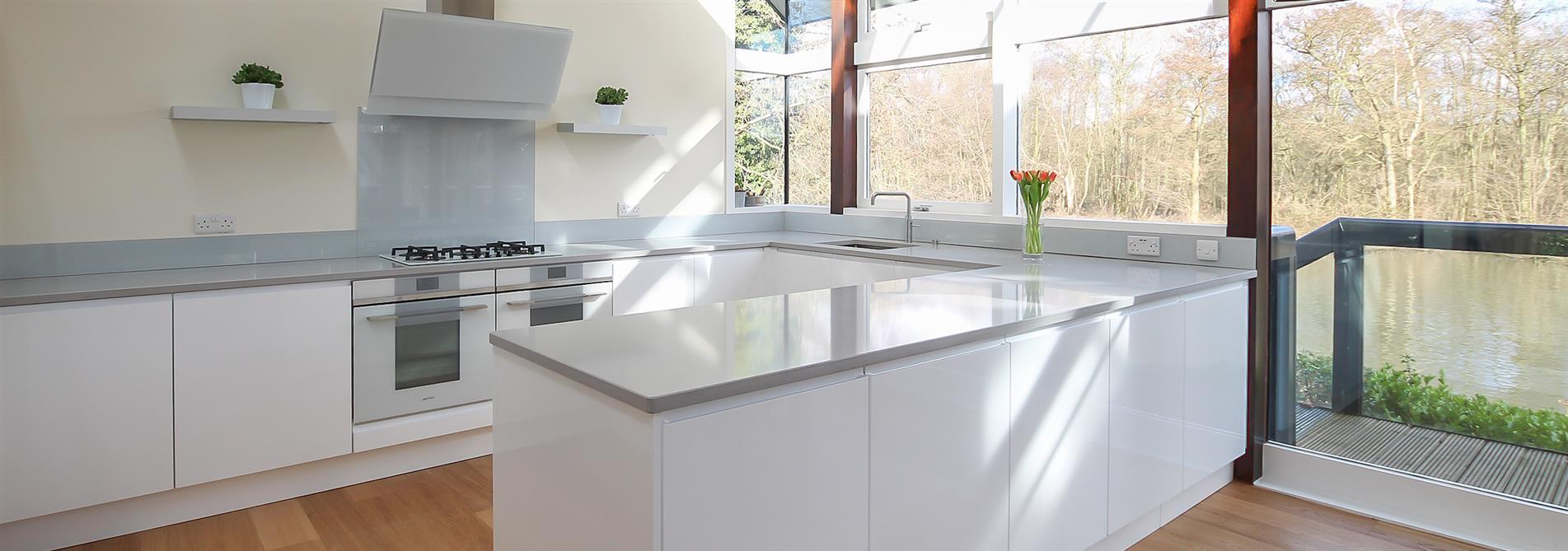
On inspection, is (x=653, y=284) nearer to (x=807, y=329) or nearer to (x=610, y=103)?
(x=610, y=103)

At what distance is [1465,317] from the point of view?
108 inches

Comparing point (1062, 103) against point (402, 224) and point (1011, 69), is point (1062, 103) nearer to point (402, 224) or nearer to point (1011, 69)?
point (1011, 69)

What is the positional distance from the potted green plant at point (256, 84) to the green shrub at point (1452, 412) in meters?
3.87

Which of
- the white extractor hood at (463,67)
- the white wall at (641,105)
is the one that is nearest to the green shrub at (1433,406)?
the white wall at (641,105)

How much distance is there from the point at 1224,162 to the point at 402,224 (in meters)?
3.18

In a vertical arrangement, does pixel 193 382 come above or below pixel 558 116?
below

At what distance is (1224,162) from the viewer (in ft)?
10.5

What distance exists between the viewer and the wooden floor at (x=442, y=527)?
2.65 metres

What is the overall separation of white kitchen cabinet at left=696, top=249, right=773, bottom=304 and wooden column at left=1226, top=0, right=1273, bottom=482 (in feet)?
6.76

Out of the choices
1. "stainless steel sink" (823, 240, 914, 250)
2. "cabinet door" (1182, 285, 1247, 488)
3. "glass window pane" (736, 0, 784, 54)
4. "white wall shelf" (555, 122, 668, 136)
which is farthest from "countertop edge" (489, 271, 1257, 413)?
"glass window pane" (736, 0, 784, 54)

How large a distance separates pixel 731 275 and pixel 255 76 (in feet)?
6.74

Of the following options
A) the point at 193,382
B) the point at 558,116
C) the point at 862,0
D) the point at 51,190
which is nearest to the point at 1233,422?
the point at 862,0

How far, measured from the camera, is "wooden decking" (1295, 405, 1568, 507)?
2578mm

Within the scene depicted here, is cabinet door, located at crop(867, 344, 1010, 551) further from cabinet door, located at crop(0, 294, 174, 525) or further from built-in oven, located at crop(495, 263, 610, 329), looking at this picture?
cabinet door, located at crop(0, 294, 174, 525)
